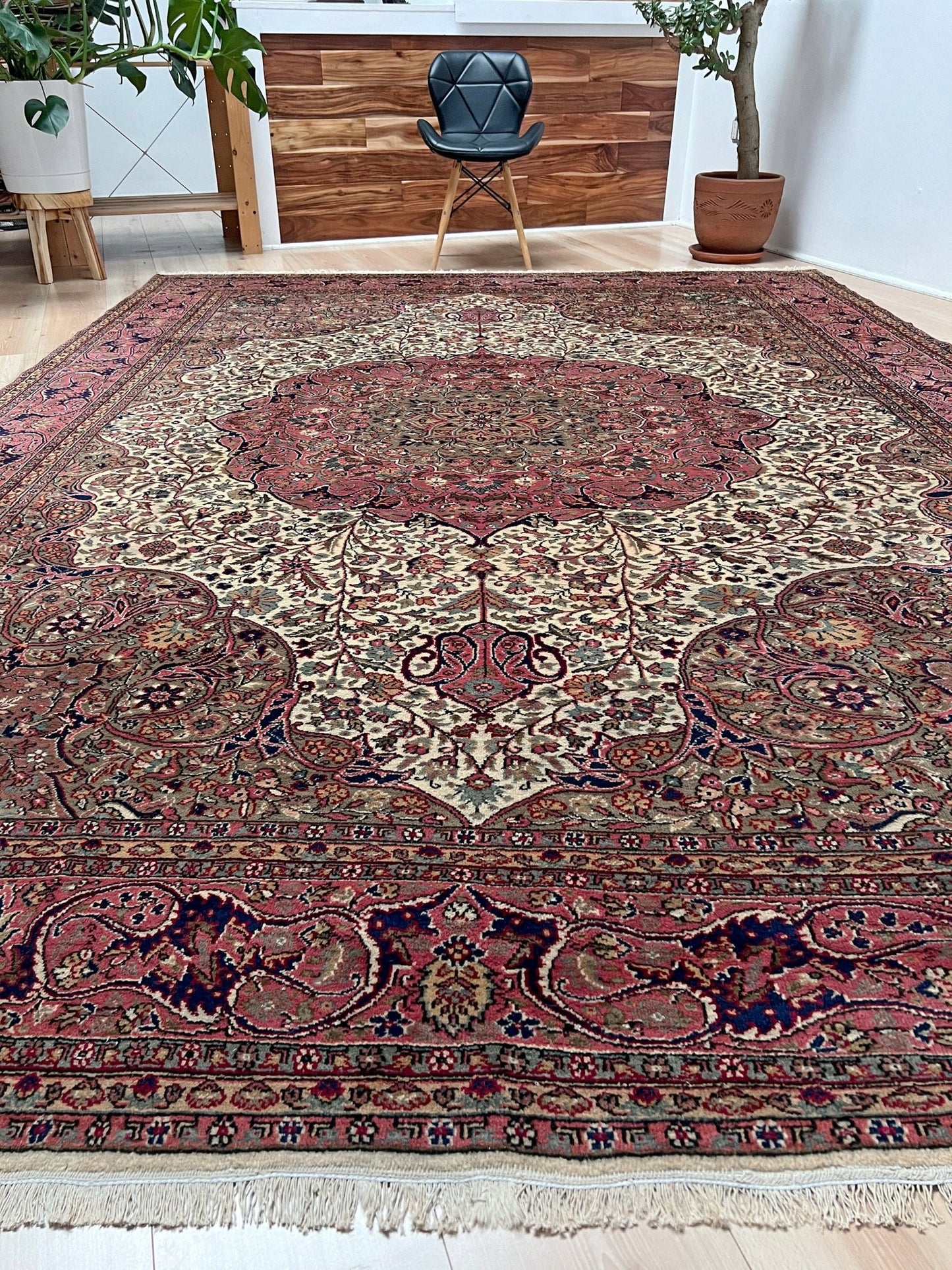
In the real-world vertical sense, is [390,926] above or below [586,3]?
below

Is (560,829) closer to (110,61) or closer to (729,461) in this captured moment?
(729,461)

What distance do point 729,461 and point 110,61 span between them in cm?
281

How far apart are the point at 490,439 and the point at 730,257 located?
240 centimetres

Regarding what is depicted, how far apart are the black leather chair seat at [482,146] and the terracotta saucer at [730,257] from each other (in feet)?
2.92

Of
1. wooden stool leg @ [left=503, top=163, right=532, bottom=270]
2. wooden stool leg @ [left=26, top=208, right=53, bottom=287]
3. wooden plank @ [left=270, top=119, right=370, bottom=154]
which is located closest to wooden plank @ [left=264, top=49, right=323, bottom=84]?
wooden plank @ [left=270, top=119, right=370, bottom=154]

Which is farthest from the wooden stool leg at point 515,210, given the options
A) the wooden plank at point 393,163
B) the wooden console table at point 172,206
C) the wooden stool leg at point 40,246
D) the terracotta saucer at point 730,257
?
the wooden stool leg at point 40,246

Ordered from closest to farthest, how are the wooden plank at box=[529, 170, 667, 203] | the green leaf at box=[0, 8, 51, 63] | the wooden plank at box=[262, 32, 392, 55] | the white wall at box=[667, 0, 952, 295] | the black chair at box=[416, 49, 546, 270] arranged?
the green leaf at box=[0, 8, 51, 63]
the white wall at box=[667, 0, 952, 295]
the black chair at box=[416, 49, 546, 270]
the wooden plank at box=[262, 32, 392, 55]
the wooden plank at box=[529, 170, 667, 203]

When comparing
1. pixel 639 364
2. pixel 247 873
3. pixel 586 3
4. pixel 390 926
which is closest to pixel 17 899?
pixel 247 873

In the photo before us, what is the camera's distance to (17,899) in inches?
41.7

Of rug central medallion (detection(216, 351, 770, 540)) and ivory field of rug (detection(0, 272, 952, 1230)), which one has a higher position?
ivory field of rug (detection(0, 272, 952, 1230))

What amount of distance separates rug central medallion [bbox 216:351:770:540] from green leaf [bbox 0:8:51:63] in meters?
1.44

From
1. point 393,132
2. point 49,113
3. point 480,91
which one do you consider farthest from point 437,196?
point 49,113

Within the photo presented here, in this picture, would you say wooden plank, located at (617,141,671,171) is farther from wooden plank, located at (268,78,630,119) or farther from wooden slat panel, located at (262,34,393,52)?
wooden slat panel, located at (262,34,393,52)

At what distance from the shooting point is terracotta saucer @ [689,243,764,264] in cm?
421
